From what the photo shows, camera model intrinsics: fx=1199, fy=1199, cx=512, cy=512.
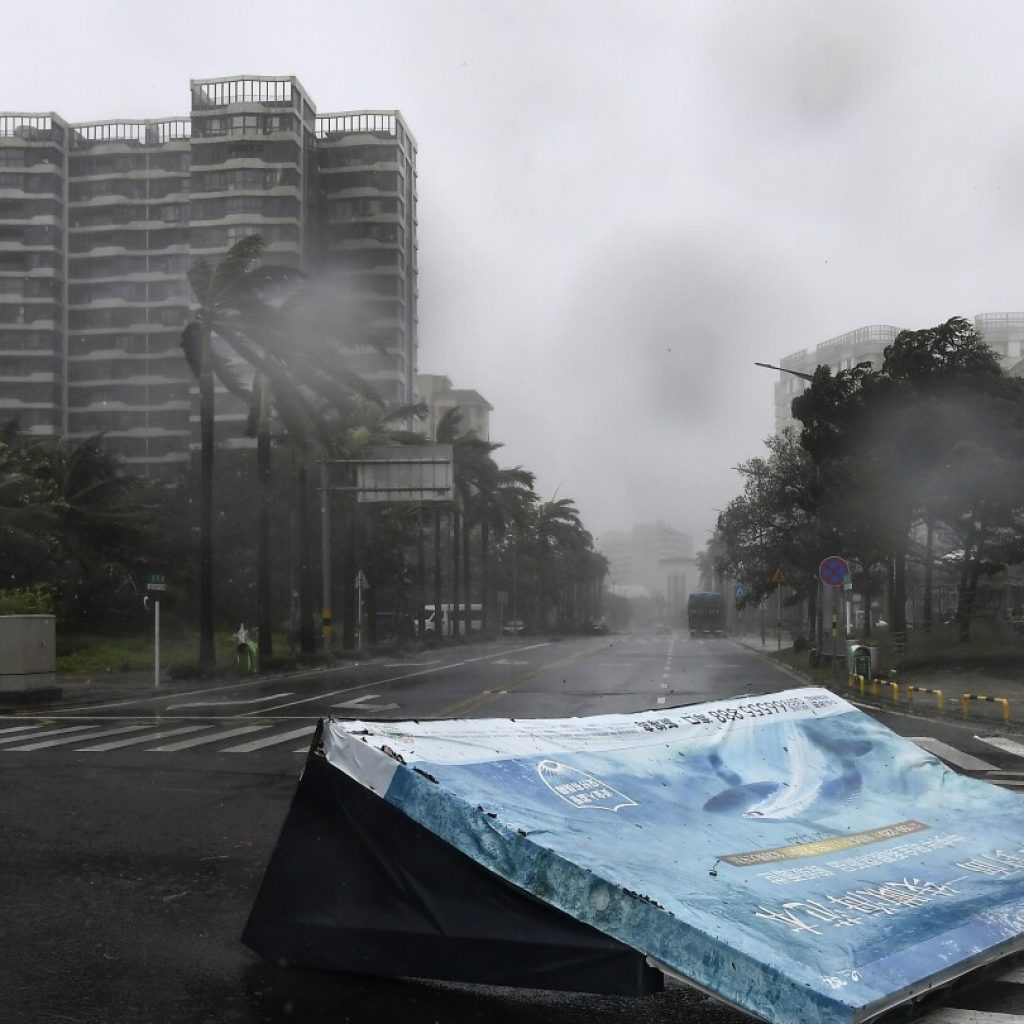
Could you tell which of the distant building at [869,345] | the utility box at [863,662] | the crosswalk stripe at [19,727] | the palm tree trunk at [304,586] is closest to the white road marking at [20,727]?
the crosswalk stripe at [19,727]

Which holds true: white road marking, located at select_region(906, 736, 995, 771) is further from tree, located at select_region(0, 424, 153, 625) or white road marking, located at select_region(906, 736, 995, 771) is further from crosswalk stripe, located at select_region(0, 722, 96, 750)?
tree, located at select_region(0, 424, 153, 625)

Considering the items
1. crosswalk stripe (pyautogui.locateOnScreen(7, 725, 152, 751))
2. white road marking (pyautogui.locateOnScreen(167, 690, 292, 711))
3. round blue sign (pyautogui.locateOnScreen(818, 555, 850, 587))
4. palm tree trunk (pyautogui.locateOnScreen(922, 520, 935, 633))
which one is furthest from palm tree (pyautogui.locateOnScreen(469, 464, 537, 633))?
crosswalk stripe (pyautogui.locateOnScreen(7, 725, 152, 751))

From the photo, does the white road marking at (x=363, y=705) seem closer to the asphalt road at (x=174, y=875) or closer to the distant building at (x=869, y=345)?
the asphalt road at (x=174, y=875)

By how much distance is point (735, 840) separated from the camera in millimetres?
6176

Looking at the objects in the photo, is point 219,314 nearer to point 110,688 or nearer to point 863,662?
point 110,688

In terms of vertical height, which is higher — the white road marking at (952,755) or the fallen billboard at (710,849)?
the fallen billboard at (710,849)

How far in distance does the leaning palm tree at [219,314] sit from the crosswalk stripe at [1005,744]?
22.7m

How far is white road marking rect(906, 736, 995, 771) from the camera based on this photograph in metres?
13.2

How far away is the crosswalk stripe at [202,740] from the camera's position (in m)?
15.0

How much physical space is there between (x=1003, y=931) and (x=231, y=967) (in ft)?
12.1

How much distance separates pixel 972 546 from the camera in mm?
34031

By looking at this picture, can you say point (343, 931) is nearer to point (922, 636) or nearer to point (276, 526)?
point (922, 636)

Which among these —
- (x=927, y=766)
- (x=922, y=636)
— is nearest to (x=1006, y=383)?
(x=922, y=636)

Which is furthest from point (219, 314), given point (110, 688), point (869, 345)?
point (869, 345)
